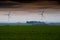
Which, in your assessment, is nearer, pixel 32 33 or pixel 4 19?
pixel 32 33

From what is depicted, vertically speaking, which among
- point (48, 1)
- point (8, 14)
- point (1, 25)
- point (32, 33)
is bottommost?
point (32, 33)

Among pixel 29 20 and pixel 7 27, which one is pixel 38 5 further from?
pixel 7 27

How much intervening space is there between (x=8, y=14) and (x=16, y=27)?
49cm

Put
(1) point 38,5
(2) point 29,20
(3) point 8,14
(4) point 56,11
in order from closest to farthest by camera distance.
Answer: (2) point 29,20
(3) point 8,14
(4) point 56,11
(1) point 38,5

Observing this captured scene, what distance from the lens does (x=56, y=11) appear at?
256cm

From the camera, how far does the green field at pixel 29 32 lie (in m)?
1.86

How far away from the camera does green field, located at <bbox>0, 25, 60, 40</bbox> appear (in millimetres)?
1861

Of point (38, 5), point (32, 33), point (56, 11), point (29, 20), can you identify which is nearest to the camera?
point (32, 33)

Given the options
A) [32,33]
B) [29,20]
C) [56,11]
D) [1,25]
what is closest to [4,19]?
[1,25]

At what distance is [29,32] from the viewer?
1922 millimetres

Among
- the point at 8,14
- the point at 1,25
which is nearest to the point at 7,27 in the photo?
the point at 1,25

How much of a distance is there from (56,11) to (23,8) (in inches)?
23.1

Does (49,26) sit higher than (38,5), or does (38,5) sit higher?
(38,5)

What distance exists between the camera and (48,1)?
9.98ft
